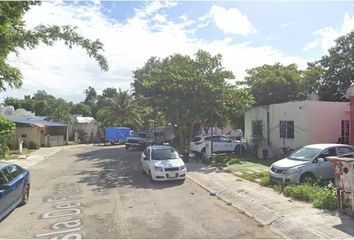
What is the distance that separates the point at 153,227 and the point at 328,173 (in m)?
8.07

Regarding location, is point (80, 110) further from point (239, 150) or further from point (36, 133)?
point (239, 150)

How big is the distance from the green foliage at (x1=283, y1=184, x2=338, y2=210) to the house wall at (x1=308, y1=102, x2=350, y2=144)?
1016cm

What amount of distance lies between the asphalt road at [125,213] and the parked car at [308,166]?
2957 millimetres

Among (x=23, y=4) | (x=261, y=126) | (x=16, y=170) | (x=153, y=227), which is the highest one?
(x=23, y=4)

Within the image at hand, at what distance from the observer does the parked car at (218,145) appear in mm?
24567

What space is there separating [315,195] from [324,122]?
1184 cm

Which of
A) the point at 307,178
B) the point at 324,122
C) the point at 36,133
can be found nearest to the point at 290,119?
the point at 324,122

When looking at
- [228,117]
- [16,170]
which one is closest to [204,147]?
[228,117]

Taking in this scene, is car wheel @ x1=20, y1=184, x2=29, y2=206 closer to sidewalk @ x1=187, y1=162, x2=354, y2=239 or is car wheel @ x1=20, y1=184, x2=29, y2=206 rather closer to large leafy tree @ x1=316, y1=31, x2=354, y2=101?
sidewalk @ x1=187, y1=162, x2=354, y2=239

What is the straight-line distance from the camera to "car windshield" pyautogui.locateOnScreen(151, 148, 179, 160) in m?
17.0

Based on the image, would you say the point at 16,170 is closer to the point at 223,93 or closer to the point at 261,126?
the point at 223,93

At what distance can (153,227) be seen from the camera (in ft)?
29.6

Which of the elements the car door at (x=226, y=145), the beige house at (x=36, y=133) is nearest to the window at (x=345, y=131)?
the car door at (x=226, y=145)

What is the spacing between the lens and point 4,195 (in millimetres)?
9500
